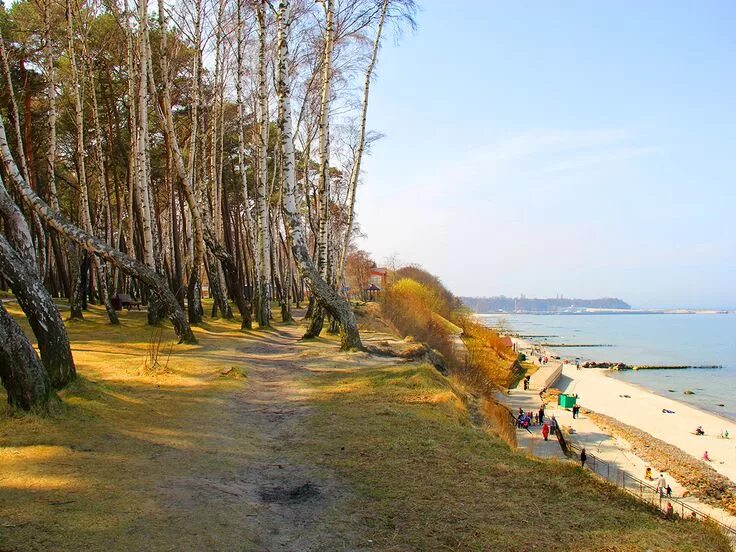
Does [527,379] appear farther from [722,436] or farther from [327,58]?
[327,58]

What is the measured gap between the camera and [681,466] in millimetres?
20266

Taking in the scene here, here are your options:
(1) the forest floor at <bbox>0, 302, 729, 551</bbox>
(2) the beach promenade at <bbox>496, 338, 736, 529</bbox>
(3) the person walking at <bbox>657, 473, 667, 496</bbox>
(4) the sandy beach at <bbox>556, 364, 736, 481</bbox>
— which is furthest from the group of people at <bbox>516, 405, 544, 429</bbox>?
(1) the forest floor at <bbox>0, 302, 729, 551</bbox>

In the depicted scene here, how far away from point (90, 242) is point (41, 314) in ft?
12.4

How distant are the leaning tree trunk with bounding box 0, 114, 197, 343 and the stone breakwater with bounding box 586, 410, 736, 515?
16118mm

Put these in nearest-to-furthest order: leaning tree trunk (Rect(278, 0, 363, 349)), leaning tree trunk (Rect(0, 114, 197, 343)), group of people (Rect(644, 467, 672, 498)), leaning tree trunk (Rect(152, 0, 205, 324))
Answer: leaning tree trunk (Rect(0, 114, 197, 343)) → leaning tree trunk (Rect(278, 0, 363, 349)) → leaning tree trunk (Rect(152, 0, 205, 324)) → group of people (Rect(644, 467, 672, 498))

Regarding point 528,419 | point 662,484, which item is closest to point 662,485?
point 662,484

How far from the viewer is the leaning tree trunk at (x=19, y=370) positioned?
17.6ft

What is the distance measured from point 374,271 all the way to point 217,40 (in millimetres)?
45463

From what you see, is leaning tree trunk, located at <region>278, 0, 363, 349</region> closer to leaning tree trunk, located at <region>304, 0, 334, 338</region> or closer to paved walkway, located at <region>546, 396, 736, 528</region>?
leaning tree trunk, located at <region>304, 0, 334, 338</region>

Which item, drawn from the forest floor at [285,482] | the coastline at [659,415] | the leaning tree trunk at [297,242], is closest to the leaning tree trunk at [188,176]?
the leaning tree trunk at [297,242]

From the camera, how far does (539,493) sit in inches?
185

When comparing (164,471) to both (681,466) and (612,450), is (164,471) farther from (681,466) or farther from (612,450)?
(612,450)

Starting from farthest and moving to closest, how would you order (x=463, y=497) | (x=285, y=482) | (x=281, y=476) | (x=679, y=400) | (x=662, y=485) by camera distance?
1. (x=679, y=400)
2. (x=662, y=485)
3. (x=281, y=476)
4. (x=285, y=482)
5. (x=463, y=497)

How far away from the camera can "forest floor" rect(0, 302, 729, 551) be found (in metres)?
3.73
